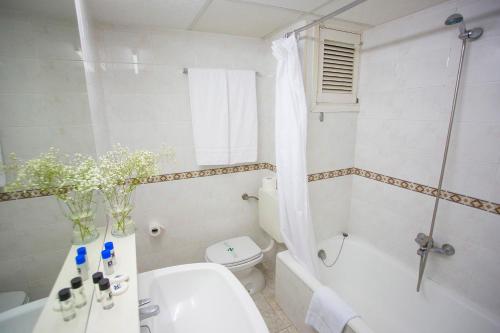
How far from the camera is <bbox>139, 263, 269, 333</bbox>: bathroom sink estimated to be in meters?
1.01

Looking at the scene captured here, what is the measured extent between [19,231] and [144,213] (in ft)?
3.66

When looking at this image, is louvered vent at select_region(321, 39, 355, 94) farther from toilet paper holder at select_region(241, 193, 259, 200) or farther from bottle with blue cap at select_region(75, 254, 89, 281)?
bottle with blue cap at select_region(75, 254, 89, 281)

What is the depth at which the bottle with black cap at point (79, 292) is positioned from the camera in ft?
2.65

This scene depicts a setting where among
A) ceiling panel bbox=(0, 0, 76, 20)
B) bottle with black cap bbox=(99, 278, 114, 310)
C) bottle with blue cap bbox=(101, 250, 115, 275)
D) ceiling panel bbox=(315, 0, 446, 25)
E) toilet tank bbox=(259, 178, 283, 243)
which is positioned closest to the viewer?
ceiling panel bbox=(0, 0, 76, 20)

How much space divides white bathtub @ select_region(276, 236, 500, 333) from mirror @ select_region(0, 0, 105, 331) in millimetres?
1258

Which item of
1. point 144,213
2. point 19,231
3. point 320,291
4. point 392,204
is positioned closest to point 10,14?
point 19,231

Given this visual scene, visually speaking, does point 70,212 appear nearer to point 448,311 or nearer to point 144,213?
point 144,213

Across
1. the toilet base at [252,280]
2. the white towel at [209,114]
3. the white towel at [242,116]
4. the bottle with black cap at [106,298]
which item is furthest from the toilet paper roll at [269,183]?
the bottle with black cap at [106,298]

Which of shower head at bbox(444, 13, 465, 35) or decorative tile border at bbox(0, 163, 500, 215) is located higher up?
shower head at bbox(444, 13, 465, 35)

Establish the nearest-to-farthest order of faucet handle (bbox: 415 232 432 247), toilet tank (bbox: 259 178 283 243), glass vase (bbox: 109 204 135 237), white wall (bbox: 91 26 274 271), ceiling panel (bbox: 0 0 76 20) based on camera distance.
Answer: ceiling panel (bbox: 0 0 76 20)
glass vase (bbox: 109 204 135 237)
faucet handle (bbox: 415 232 432 247)
white wall (bbox: 91 26 274 271)
toilet tank (bbox: 259 178 283 243)

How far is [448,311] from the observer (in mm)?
1474

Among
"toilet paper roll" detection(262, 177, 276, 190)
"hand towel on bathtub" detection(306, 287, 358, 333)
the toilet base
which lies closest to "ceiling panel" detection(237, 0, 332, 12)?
"toilet paper roll" detection(262, 177, 276, 190)

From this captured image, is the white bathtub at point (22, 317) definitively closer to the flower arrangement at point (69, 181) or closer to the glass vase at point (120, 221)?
the flower arrangement at point (69, 181)

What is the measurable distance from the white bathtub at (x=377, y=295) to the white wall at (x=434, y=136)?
93 mm
